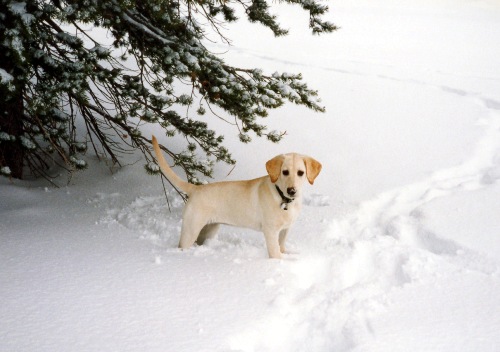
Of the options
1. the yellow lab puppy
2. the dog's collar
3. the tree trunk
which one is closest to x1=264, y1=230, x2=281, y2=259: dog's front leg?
the yellow lab puppy

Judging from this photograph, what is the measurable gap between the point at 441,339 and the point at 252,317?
1137mm

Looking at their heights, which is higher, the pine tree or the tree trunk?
the pine tree

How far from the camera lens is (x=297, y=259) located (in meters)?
3.89

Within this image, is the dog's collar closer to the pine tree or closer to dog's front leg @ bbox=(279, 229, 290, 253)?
dog's front leg @ bbox=(279, 229, 290, 253)

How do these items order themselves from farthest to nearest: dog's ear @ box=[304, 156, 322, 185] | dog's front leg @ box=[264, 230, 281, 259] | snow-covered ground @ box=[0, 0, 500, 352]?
1. dog's front leg @ box=[264, 230, 281, 259]
2. dog's ear @ box=[304, 156, 322, 185]
3. snow-covered ground @ box=[0, 0, 500, 352]

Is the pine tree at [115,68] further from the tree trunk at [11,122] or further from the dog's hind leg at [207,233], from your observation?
the dog's hind leg at [207,233]

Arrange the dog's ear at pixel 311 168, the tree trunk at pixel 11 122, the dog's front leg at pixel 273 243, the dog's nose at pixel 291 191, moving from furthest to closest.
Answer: the tree trunk at pixel 11 122 < the dog's front leg at pixel 273 243 < the dog's ear at pixel 311 168 < the dog's nose at pixel 291 191

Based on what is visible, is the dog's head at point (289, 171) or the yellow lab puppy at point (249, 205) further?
the yellow lab puppy at point (249, 205)

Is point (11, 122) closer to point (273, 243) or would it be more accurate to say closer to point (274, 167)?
point (274, 167)

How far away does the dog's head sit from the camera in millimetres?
3613

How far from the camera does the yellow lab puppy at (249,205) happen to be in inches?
147

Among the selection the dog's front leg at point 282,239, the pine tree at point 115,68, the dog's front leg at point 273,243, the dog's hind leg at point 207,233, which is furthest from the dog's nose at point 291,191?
the pine tree at point 115,68

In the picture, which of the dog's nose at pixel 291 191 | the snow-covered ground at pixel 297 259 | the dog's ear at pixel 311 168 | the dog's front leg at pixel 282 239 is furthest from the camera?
the dog's front leg at pixel 282 239

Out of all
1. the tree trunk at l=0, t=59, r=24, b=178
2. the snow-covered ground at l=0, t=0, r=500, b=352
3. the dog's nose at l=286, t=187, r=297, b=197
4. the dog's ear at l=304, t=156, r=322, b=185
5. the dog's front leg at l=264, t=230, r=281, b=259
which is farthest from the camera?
the tree trunk at l=0, t=59, r=24, b=178
